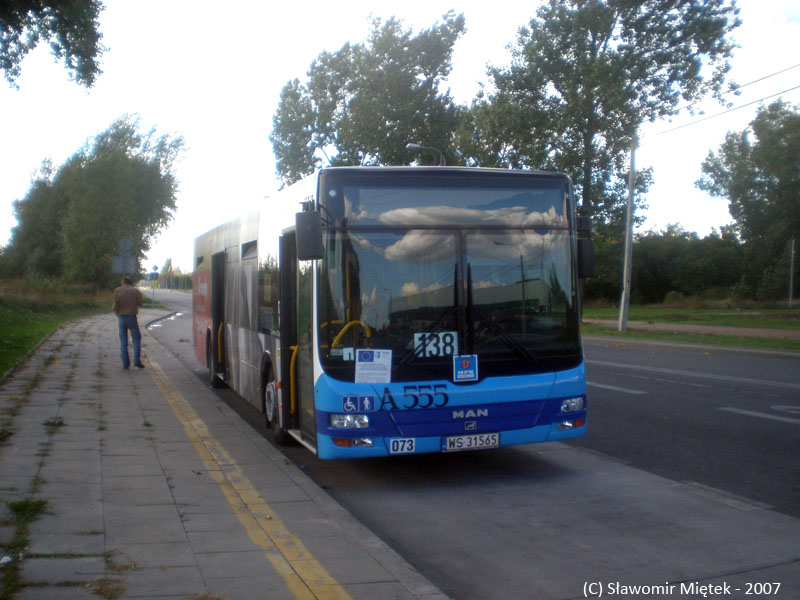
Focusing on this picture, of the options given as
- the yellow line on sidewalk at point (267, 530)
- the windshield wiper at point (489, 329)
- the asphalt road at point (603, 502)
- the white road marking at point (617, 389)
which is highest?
the windshield wiper at point (489, 329)

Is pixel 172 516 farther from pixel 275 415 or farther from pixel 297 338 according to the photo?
pixel 275 415

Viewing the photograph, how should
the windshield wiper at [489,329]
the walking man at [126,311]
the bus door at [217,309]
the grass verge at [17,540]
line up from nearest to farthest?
the grass verge at [17,540] < the windshield wiper at [489,329] < the bus door at [217,309] < the walking man at [126,311]

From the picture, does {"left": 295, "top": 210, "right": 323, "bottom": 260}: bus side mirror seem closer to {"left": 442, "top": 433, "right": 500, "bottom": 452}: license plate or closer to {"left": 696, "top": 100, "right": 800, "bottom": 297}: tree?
{"left": 442, "top": 433, "right": 500, "bottom": 452}: license plate

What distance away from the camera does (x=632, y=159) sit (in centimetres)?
3106

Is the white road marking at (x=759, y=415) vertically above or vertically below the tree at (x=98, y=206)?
below

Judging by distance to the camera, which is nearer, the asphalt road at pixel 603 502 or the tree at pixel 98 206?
the asphalt road at pixel 603 502

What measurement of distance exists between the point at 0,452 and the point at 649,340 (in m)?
22.3

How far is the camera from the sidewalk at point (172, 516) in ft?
14.6

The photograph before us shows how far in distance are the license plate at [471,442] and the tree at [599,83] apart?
2955cm

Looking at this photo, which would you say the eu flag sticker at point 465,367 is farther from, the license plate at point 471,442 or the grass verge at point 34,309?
the grass verge at point 34,309

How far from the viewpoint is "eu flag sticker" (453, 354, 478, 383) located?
23.1ft

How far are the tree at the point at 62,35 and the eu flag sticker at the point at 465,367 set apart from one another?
41.7 feet

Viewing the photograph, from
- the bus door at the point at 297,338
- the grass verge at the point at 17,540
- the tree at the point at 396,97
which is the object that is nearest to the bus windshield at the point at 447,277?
the bus door at the point at 297,338

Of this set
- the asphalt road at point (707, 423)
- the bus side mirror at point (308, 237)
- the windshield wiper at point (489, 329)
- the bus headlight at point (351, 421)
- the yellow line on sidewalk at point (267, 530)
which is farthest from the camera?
the asphalt road at point (707, 423)
